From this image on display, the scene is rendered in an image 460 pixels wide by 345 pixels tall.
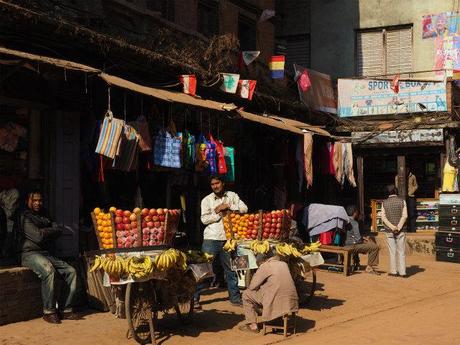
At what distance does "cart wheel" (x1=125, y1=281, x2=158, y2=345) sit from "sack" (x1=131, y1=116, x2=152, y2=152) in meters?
2.93

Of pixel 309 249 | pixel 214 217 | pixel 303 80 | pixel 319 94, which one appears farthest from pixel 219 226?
pixel 319 94

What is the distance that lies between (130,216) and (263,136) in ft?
27.8

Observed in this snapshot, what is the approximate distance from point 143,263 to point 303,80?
12.1m

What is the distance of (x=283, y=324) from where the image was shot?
24.8 feet

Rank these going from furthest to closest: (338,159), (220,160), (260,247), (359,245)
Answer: (338,159) → (359,245) → (220,160) → (260,247)

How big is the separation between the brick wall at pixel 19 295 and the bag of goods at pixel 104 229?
5.17 feet

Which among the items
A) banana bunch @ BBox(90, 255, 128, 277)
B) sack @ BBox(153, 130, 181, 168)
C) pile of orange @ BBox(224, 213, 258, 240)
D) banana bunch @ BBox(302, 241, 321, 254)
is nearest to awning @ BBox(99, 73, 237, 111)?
sack @ BBox(153, 130, 181, 168)

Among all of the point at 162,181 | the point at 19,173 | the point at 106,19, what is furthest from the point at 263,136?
the point at 19,173

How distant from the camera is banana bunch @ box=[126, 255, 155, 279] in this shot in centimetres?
653

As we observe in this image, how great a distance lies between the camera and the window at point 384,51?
22.9 m

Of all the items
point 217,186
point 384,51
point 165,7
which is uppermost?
point 384,51

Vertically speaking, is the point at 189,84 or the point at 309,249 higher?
the point at 189,84

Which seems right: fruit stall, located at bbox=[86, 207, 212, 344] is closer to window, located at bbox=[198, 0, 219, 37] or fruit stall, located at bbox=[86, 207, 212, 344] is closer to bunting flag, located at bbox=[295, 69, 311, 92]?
window, located at bbox=[198, 0, 219, 37]

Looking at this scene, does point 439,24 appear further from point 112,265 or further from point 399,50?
point 112,265
